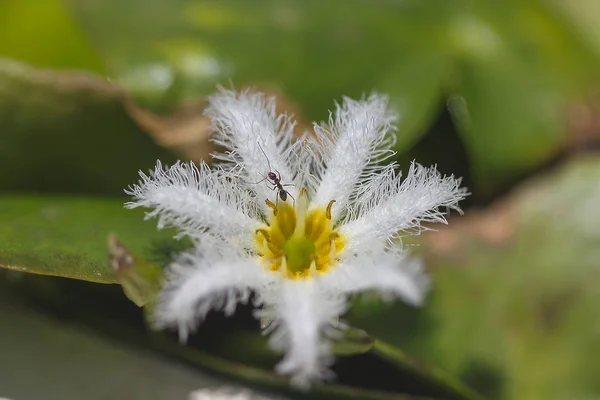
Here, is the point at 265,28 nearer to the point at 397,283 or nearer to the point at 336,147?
the point at 336,147

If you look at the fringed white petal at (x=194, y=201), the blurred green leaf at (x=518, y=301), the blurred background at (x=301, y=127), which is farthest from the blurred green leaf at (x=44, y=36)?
the blurred green leaf at (x=518, y=301)

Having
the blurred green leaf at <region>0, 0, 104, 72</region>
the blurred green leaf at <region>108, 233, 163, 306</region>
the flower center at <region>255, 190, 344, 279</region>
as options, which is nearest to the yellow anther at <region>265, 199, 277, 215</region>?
the flower center at <region>255, 190, 344, 279</region>

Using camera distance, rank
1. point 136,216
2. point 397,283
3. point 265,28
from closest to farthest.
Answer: point 397,283 < point 136,216 < point 265,28

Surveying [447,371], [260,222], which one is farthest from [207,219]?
[447,371]

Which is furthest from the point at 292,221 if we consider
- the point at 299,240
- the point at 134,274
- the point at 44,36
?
the point at 44,36

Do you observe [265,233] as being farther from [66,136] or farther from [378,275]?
[66,136]

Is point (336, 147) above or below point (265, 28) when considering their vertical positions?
below
